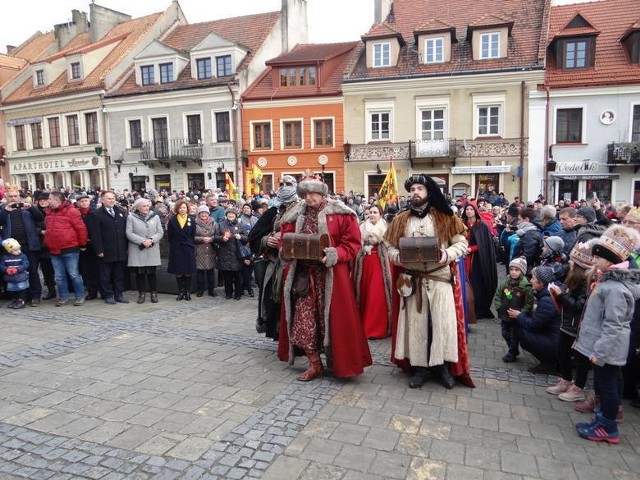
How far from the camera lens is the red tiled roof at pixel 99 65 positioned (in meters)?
28.3

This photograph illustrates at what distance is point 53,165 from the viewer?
98.1 ft

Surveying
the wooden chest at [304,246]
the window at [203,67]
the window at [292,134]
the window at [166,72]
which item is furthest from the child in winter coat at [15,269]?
the window at [166,72]

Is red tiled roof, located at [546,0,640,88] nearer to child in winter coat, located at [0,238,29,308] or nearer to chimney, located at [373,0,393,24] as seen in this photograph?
chimney, located at [373,0,393,24]

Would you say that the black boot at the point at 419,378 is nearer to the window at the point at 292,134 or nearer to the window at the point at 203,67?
the window at the point at 292,134

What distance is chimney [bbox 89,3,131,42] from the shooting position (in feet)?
104

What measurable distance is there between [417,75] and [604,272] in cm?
2048

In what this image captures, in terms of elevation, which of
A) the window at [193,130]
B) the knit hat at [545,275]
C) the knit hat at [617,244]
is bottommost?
the knit hat at [545,275]

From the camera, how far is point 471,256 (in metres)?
7.18

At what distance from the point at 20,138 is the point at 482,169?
2738 cm

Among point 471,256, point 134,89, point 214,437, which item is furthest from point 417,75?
point 214,437

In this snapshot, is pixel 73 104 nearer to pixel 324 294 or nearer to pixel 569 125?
pixel 569 125

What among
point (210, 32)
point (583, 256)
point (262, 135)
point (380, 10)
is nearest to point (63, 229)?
point (583, 256)

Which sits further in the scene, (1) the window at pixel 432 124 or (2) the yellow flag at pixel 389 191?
(1) the window at pixel 432 124

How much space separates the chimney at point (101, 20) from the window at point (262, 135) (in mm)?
14414
